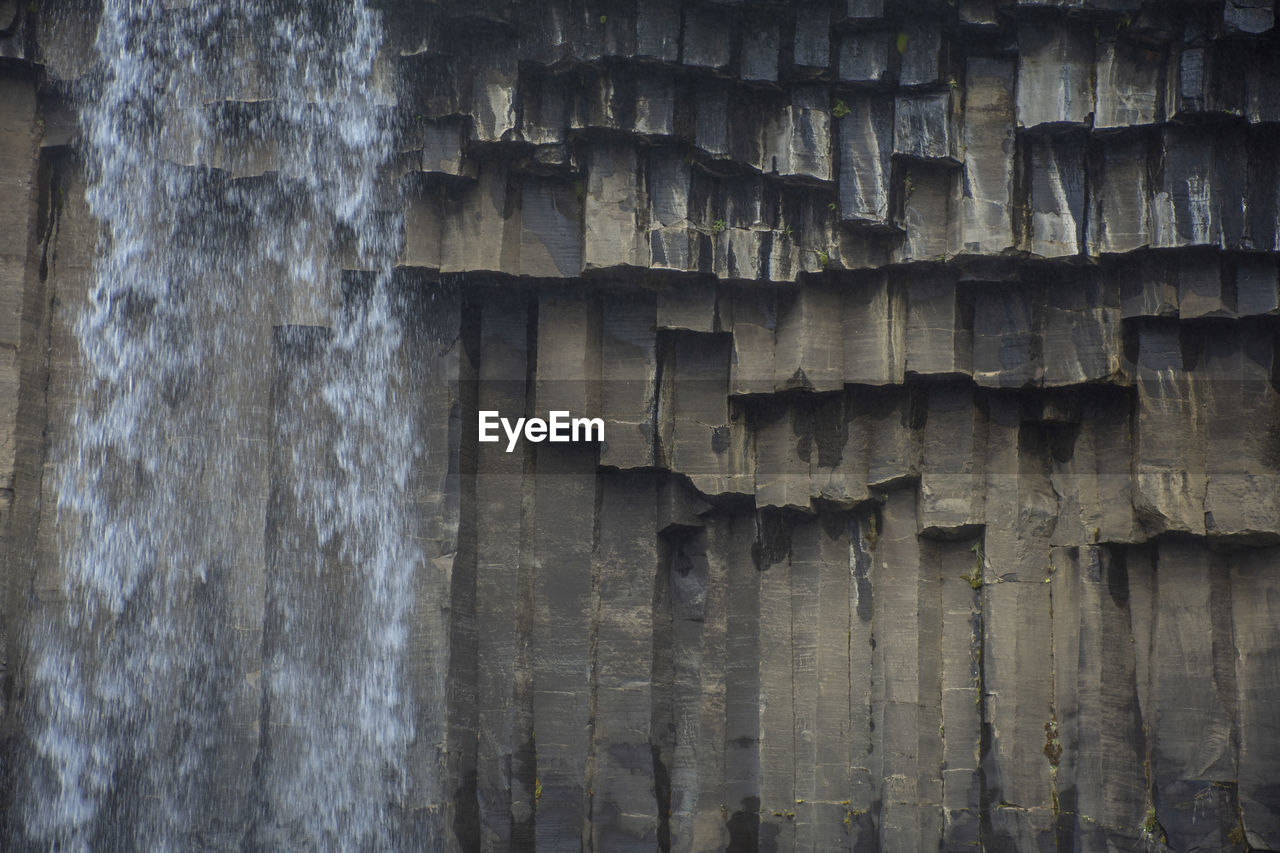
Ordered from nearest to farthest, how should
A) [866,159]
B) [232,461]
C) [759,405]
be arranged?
[866,159] < [232,461] < [759,405]

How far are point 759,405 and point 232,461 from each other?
12.3 ft

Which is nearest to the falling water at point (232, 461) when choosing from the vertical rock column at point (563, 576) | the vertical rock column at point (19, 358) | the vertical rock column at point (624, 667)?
the vertical rock column at point (19, 358)

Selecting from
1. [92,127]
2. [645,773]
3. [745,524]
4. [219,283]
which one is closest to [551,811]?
[645,773]

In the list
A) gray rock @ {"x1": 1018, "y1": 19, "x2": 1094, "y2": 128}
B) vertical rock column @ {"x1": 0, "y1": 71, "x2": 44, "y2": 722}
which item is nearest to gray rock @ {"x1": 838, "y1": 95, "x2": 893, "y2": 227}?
gray rock @ {"x1": 1018, "y1": 19, "x2": 1094, "y2": 128}

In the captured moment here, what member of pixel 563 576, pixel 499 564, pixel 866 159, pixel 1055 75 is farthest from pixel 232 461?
pixel 1055 75

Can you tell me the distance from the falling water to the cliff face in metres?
0.07

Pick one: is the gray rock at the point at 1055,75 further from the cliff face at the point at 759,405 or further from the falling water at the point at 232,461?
the falling water at the point at 232,461

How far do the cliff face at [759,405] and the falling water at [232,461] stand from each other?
0.07 meters

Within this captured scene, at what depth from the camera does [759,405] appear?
27.3 feet

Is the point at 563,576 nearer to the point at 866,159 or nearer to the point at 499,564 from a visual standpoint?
the point at 499,564

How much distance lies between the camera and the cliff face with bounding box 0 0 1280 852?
7344mm

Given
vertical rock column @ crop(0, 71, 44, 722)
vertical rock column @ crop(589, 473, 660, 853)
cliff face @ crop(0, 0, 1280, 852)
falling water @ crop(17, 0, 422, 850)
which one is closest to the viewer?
cliff face @ crop(0, 0, 1280, 852)

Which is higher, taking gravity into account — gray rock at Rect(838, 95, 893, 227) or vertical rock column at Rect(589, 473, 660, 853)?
gray rock at Rect(838, 95, 893, 227)

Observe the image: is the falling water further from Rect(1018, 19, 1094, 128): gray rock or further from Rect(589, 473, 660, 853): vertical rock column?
Rect(1018, 19, 1094, 128): gray rock
